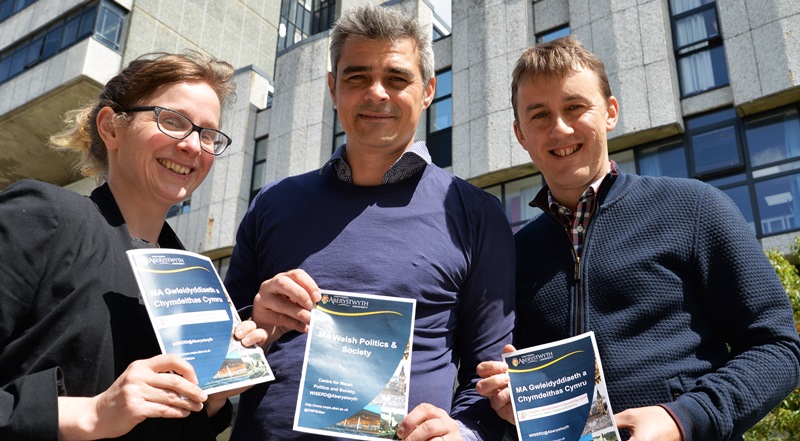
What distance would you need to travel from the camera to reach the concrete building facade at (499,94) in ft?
44.0

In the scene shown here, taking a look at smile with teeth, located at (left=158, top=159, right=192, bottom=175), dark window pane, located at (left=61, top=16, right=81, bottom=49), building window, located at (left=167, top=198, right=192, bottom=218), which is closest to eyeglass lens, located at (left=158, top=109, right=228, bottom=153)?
smile with teeth, located at (left=158, top=159, right=192, bottom=175)

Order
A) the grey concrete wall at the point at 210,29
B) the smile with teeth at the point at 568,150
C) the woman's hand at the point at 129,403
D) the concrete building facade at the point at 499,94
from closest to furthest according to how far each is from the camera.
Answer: the woman's hand at the point at 129,403 < the smile with teeth at the point at 568,150 < the concrete building facade at the point at 499,94 < the grey concrete wall at the point at 210,29

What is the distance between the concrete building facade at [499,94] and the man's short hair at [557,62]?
36.0 ft

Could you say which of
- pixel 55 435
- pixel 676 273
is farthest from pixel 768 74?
pixel 55 435

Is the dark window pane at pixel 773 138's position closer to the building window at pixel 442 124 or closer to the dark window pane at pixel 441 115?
the building window at pixel 442 124

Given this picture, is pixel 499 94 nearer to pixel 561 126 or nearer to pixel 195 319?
pixel 561 126

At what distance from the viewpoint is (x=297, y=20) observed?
31.5 meters

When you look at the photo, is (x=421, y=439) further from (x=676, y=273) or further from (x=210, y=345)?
(x=676, y=273)

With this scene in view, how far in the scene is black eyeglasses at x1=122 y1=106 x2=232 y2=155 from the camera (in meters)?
2.64

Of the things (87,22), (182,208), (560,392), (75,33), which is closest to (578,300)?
(560,392)

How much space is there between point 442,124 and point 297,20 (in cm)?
1614

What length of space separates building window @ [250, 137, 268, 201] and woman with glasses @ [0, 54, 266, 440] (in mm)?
19008

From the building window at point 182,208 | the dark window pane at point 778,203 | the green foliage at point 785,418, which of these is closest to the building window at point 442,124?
the dark window pane at point 778,203

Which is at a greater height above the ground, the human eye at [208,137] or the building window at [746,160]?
the building window at [746,160]
